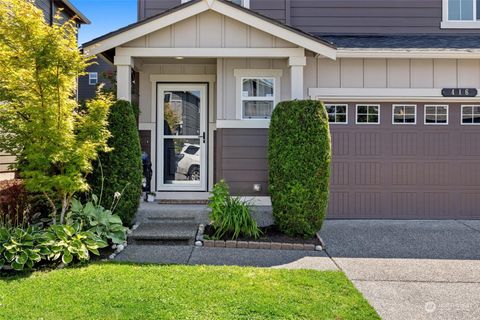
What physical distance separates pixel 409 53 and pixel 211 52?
3.56 metres

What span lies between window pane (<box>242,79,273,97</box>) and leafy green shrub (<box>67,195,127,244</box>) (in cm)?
335

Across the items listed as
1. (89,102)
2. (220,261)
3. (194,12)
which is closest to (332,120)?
(194,12)

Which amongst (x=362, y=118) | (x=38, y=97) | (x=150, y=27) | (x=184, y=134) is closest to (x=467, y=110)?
(x=362, y=118)

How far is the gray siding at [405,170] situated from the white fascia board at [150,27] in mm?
2532

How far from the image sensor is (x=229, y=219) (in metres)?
6.08

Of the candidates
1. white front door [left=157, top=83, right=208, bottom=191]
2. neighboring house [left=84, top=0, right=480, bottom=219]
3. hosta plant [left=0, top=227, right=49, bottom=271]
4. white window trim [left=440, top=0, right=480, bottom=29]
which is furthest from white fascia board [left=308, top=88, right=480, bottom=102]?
hosta plant [left=0, top=227, right=49, bottom=271]

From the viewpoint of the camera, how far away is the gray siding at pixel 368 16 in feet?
28.1

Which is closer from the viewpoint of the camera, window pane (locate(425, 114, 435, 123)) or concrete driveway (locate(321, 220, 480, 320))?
concrete driveway (locate(321, 220, 480, 320))

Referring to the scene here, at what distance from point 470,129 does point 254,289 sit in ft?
19.3

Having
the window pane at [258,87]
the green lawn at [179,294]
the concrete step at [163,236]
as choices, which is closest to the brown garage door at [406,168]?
the window pane at [258,87]

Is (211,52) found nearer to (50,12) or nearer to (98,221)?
(98,221)

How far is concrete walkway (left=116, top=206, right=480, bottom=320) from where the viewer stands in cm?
395

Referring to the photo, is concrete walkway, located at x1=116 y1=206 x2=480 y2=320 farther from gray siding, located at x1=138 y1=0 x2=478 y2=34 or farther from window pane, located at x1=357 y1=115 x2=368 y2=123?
gray siding, located at x1=138 y1=0 x2=478 y2=34

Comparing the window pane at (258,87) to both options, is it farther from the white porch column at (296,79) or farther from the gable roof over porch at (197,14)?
the gable roof over porch at (197,14)
